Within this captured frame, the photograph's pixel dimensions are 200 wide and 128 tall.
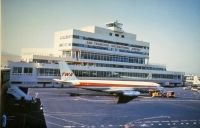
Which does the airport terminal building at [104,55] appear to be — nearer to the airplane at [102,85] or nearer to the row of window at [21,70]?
the airplane at [102,85]

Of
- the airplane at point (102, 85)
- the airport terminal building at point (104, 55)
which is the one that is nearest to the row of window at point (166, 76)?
the airport terminal building at point (104, 55)

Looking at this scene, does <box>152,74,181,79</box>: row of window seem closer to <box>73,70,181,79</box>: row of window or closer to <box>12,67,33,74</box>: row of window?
<box>73,70,181,79</box>: row of window

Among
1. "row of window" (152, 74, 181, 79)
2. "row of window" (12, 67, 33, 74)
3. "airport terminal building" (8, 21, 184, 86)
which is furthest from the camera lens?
"row of window" (152, 74, 181, 79)

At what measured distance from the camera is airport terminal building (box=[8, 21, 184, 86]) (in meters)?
44.0

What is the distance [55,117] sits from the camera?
64.3ft

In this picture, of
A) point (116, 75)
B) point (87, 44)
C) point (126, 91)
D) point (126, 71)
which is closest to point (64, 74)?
point (126, 91)

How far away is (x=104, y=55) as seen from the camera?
182ft

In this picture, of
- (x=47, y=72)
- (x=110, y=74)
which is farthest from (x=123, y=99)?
(x=110, y=74)

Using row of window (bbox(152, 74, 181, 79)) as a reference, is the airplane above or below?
below

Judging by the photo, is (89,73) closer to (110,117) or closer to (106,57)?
(106,57)

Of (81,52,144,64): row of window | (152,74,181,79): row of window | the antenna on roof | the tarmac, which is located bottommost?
the tarmac

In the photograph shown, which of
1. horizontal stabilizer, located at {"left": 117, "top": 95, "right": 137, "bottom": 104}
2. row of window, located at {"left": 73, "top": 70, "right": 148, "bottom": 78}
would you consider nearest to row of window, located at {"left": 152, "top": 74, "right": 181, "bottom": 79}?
row of window, located at {"left": 73, "top": 70, "right": 148, "bottom": 78}

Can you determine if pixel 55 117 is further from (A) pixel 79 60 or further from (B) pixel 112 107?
(A) pixel 79 60

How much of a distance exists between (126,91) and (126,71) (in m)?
12.8
